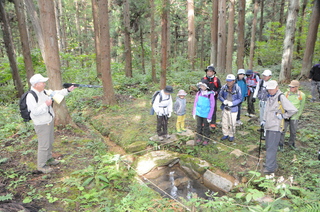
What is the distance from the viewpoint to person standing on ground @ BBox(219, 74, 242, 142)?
6484mm

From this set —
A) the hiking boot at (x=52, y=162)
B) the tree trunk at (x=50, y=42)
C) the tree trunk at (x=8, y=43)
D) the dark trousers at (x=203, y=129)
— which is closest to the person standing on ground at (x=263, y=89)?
the dark trousers at (x=203, y=129)

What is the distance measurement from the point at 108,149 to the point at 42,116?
109 inches

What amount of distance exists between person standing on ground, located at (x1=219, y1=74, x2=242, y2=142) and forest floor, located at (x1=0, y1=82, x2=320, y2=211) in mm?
702

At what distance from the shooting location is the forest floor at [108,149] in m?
4.30

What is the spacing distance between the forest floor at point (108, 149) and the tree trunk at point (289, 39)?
Result: 4.21m

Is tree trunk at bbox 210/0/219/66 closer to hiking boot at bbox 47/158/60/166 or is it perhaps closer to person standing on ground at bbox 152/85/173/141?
person standing on ground at bbox 152/85/173/141

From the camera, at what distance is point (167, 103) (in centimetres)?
680

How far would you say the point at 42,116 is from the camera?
4609 millimetres

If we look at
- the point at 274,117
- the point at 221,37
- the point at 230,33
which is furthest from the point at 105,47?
the point at 221,37

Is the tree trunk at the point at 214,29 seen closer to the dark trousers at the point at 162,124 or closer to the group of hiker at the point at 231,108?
the group of hiker at the point at 231,108

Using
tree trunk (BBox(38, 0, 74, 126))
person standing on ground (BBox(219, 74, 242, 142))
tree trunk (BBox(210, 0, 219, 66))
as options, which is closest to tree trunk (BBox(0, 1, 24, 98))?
Answer: tree trunk (BBox(38, 0, 74, 126))

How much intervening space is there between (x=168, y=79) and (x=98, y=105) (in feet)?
23.0

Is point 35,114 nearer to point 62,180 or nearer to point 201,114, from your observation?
point 62,180

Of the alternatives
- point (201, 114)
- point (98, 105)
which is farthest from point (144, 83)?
point (201, 114)
